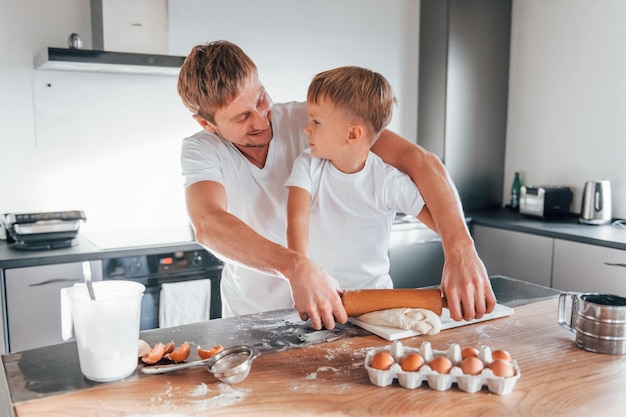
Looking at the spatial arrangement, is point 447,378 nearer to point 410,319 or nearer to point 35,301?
point 410,319

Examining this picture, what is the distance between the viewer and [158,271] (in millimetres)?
2594

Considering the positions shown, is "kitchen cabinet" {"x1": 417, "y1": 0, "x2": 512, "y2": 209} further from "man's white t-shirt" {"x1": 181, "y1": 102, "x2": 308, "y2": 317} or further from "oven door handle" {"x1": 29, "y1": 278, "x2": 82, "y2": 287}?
"oven door handle" {"x1": 29, "y1": 278, "x2": 82, "y2": 287}

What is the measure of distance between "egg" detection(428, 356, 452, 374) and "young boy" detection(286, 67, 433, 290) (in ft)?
1.79

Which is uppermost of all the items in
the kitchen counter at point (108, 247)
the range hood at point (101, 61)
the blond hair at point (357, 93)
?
the range hood at point (101, 61)

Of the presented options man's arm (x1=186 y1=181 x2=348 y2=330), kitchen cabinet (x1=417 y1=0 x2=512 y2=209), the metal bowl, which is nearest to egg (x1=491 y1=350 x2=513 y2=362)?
man's arm (x1=186 y1=181 x2=348 y2=330)

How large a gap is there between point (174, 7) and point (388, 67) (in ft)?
4.75

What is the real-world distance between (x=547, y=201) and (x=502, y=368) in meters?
2.50

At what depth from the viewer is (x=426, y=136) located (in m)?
3.77

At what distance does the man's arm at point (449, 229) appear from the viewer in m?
1.21

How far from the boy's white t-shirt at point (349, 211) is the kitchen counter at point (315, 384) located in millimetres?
279

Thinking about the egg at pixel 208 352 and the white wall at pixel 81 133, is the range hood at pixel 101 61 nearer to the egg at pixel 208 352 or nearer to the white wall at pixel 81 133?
the white wall at pixel 81 133

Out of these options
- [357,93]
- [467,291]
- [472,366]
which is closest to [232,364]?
[472,366]

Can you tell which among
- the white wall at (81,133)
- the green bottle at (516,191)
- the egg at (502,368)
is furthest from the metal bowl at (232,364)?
the green bottle at (516,191)

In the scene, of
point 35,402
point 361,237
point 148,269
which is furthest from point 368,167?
point 148,269
